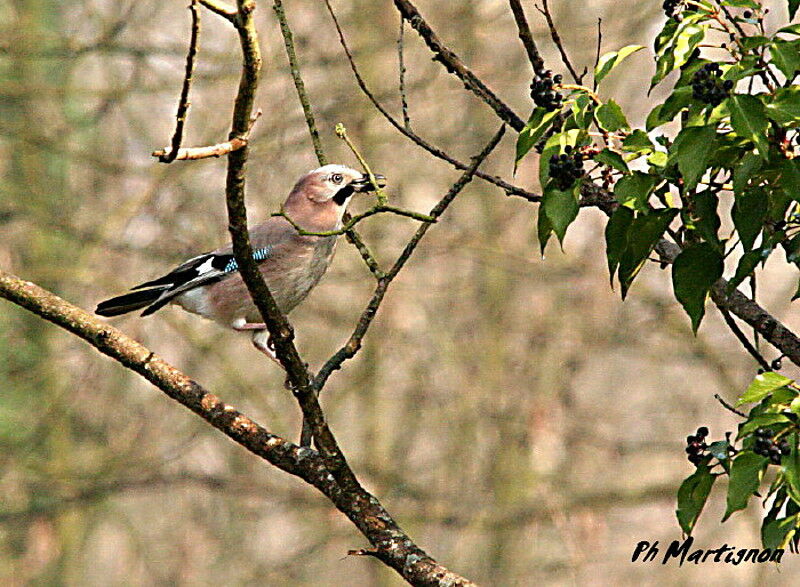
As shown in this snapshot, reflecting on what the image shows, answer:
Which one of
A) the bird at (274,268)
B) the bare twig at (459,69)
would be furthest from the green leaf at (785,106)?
the bird at (274,268)

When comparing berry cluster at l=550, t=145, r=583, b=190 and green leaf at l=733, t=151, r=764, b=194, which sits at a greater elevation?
berry cluster at l=550, t=145, r=583, b=190

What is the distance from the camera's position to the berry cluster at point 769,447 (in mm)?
2311

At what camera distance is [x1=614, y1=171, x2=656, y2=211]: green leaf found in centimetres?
249

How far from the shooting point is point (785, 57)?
2283 millimetres

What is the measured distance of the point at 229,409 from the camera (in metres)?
3.75

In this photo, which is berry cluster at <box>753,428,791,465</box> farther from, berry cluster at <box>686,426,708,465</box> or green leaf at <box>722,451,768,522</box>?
berry cluster at <box>686,426,708,465</box>

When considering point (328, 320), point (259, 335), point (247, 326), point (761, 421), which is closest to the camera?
point (761, 421)

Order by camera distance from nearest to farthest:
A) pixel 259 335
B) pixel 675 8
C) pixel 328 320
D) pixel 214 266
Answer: pixel 675 8 → pixel 259 335 → pixel 214 266 → pixel 328 320

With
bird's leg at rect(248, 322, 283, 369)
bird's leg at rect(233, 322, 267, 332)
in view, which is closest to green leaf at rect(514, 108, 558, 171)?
bird's leg at rect(248, 322, 283, 369)

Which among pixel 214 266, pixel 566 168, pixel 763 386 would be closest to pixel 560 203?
pixel 566 168

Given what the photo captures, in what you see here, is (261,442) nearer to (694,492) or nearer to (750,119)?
(694,492)

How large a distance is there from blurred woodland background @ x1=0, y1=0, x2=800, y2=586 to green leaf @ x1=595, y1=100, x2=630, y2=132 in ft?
25.8

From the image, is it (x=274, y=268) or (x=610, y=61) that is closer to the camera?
(x=610, y=61)

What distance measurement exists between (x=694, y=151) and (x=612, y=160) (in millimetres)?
278
